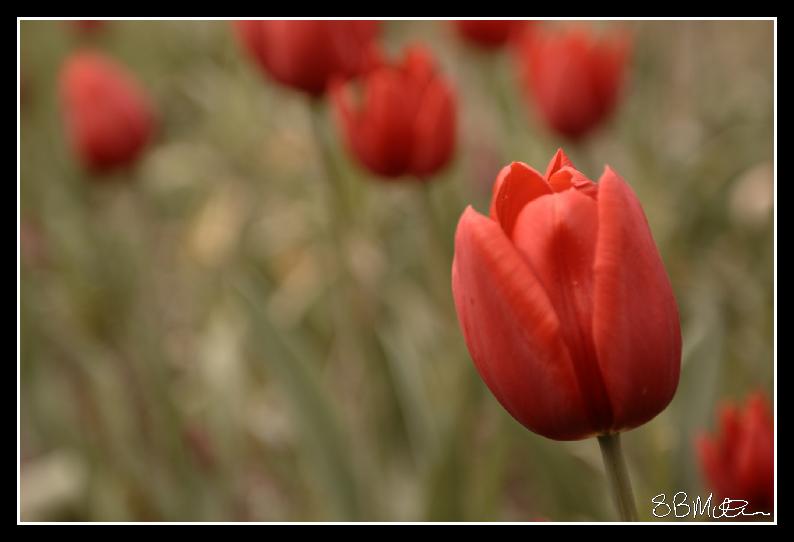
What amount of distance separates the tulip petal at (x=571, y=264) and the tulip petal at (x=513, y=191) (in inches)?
0.5

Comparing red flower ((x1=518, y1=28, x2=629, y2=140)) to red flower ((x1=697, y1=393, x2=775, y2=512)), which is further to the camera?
red flower ((x1=518, y1=28, x2=629, y2=140))

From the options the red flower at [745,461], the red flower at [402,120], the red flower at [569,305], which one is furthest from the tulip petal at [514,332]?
the red flower at [402,120]

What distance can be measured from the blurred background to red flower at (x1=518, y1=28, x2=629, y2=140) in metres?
0.07

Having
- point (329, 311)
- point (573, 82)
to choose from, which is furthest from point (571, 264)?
point (329, 311)

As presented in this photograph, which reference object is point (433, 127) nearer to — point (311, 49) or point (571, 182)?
point (311, 49)

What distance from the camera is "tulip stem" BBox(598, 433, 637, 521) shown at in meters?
0.44

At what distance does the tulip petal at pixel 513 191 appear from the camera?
1.43 ft

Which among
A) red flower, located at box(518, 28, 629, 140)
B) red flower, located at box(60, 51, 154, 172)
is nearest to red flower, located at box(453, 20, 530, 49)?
red flower, located at box(518, 28, 629, 140)

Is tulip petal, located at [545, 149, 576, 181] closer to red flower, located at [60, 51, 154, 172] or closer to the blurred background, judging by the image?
the blurred background

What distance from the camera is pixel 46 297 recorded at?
173cm

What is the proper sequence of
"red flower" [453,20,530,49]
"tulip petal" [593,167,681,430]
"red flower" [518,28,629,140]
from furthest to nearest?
"red flower" [453,20,530,49] → "red flower" [518,28,629,140] → "tulip petal" [593,167,681,430]

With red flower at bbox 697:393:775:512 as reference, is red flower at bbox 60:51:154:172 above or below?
above

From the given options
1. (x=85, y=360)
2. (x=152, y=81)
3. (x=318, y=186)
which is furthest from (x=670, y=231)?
(x=152, y=81)

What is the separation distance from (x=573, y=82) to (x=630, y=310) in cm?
88
